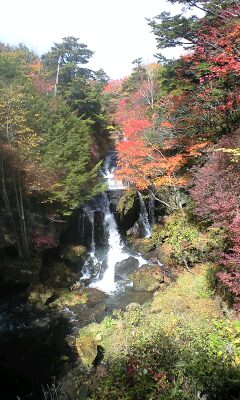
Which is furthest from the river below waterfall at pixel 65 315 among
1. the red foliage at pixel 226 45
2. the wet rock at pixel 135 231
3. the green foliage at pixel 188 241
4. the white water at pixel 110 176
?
the red foliage at pixel 226 45

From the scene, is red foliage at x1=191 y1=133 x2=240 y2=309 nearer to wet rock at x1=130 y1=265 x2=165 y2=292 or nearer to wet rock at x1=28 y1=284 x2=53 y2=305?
wet rock at x1=130 y1=265 x2=165 y2=292

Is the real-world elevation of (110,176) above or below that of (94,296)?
above

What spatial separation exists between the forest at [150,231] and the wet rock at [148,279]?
0.23 ft

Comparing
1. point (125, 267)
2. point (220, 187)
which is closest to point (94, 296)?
point (125, 267)

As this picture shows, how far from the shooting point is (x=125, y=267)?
1905 cm

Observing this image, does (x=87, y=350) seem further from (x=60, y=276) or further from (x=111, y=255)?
(x=111, y=255)

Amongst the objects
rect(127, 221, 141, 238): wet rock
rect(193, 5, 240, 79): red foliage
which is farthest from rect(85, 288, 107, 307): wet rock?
rect(193, 5, 240, 79): red foliage

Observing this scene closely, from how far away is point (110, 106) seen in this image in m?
40.9

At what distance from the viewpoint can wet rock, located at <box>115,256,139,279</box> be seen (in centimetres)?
1870

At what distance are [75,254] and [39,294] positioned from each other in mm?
3580

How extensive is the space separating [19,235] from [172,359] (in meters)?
12.6

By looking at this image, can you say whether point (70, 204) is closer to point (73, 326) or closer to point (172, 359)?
point (73, 326)

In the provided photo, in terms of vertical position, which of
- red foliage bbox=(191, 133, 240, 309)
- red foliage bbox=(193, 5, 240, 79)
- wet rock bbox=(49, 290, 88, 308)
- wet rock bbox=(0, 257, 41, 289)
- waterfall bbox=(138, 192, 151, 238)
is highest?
red foliage bbox=(193, 5, 240, 79)

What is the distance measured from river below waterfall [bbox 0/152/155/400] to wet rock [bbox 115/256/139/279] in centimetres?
16
